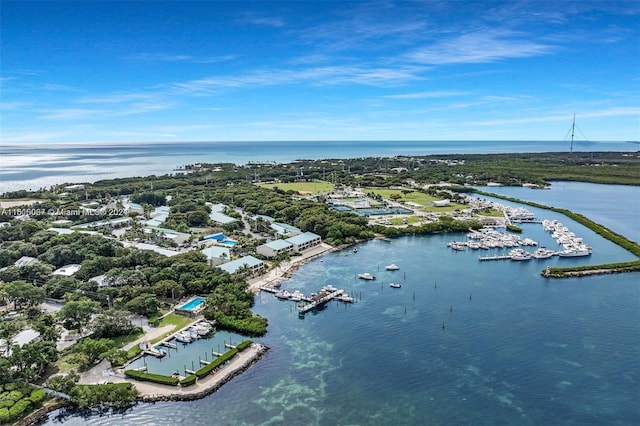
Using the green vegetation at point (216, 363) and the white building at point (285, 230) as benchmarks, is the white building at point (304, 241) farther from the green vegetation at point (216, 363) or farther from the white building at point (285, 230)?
the green vegetation at point (216, 363)

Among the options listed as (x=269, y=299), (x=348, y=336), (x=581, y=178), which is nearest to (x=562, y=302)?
(x=348, y=336)

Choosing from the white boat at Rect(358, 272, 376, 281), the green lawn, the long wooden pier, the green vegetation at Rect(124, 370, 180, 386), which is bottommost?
the green vegetation at Rect(124, 370, 180, 386)

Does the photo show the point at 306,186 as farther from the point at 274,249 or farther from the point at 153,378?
the point at 153,378

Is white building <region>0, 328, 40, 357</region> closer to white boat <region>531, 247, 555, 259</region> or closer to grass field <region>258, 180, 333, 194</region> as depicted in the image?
white boat <region>531, 247, 555, 259</region>

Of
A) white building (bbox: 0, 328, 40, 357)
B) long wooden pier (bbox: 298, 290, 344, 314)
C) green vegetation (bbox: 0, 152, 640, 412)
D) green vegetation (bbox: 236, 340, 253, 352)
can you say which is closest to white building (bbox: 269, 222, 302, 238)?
green vegetation (bbox: 0, 152, 640, 412)

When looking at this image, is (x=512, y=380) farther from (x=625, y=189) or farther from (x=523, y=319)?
(x=625, y=189)

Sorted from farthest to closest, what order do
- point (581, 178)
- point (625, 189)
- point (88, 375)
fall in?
point (581, 178) → point (625, 189) → point (88, 375)
